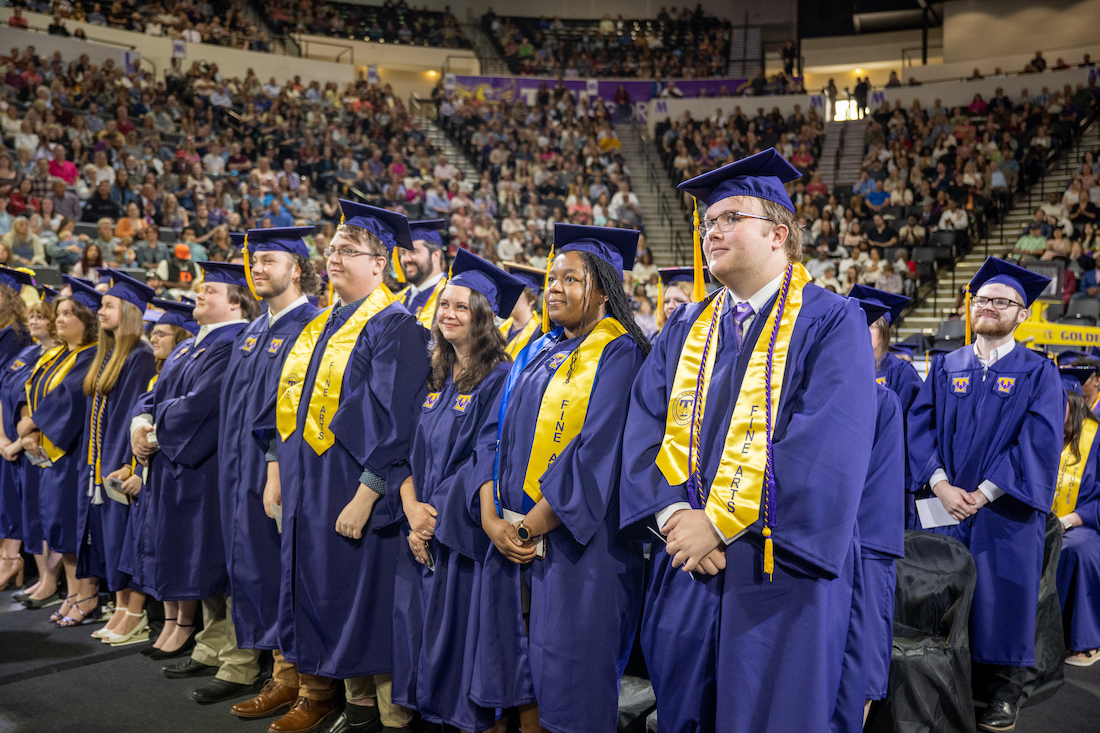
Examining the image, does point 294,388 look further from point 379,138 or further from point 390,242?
point 379,138

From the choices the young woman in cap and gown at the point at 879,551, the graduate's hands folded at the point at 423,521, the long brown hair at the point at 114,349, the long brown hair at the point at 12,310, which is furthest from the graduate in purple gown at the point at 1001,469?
the long brown hair at the point at 12,310

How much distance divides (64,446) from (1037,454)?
5292mm

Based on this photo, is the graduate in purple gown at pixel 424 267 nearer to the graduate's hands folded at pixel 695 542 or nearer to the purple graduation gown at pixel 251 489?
the purple graduation gown at pixel 251 489

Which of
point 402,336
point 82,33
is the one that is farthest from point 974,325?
point 82,33

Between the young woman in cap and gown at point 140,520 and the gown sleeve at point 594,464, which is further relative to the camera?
the young woman in cap and gown at point 140,520

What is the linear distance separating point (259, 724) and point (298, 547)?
31.9 inches

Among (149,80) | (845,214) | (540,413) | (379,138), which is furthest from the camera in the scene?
(379,138)

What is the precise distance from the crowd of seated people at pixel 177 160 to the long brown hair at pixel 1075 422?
6820mm

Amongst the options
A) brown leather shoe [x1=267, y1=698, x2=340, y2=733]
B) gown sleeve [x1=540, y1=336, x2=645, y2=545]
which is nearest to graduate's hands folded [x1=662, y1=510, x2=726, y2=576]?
gown sleeve [x1=540, y1=336, x2=645, y2=545]

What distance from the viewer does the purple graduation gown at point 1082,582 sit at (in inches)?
179

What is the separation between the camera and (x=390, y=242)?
3.67 metres

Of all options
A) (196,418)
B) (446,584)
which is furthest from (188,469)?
(446,584)

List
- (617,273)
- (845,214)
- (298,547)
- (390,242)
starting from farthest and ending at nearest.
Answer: (845,214)
(390,242)
(298,547)
(617,273)

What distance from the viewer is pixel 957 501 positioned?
3729 millimetres
